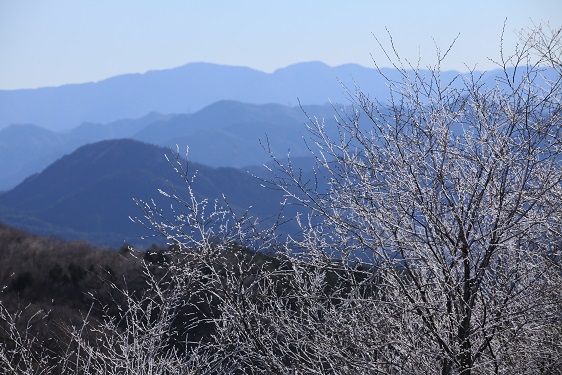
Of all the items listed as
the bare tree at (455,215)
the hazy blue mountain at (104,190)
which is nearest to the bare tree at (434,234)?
the bare tree at (455,215)

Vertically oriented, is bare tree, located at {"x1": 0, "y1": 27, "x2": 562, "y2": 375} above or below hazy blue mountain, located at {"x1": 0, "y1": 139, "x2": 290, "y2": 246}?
above

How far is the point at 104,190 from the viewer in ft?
566

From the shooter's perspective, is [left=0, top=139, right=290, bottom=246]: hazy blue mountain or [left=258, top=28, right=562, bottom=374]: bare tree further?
[left=0, top=139, right=290, bottom=246]: hazy blue mountain

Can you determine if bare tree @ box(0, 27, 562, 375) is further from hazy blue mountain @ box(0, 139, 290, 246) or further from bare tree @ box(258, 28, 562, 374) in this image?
hazy blue mountain @ box(0, 139, 290, 246)

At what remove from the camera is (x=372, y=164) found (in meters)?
4.62

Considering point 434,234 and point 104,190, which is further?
point 104,190

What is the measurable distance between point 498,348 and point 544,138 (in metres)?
1.41

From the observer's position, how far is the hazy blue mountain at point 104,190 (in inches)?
5768

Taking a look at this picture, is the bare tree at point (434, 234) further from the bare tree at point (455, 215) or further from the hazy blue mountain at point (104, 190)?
the hazy blue mountain at point (104, 190)

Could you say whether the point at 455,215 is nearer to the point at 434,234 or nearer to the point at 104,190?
the point at 434,234

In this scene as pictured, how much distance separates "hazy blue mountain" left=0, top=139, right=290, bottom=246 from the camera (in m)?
146

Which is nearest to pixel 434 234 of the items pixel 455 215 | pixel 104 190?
pixel 455 215

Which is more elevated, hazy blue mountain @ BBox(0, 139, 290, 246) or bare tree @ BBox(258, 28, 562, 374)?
bare tree @ BBox(258, 28, 562, 374)

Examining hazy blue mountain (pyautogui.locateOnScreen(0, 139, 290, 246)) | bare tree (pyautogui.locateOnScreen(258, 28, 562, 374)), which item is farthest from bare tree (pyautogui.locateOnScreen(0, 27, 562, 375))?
hazy blue mountain (pyautogui.locateOnScreen(0, 139, 290, 246))
